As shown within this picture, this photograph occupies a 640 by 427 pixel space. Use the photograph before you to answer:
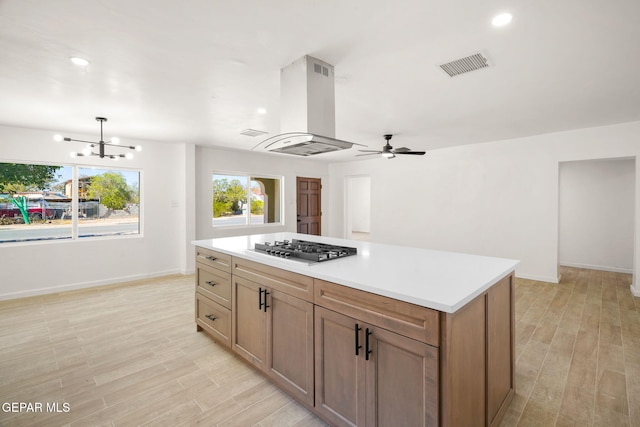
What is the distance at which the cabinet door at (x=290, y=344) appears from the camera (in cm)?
185

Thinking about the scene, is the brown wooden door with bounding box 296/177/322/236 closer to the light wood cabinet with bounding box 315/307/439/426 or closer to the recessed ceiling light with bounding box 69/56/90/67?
the recessed ceiling light with bounding box 69/56/90/67

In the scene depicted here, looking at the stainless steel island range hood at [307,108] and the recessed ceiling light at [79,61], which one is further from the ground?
the recessed ceiling light at [79,61]

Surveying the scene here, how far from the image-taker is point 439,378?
1272 mm

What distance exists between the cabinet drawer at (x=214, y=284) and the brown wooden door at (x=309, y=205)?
5.01 m

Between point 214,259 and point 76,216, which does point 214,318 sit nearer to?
point 214,259

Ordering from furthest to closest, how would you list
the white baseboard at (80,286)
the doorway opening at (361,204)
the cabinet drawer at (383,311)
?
the doorway opening at (361,204) < the white baseboard at (80,286) < the cabinet drawer at (383,311)

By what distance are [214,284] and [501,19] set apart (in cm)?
297

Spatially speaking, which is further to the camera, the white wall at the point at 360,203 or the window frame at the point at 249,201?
the white wall at the point at 360,203

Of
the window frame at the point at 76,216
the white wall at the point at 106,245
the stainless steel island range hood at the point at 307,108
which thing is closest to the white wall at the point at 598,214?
the stainless steel island range hood at the point at 307,108

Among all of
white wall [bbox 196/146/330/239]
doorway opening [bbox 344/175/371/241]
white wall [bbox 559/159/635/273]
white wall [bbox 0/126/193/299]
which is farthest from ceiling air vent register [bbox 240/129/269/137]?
doorway opening [bbox 344/175/371/241]

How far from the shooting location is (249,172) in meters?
6.84

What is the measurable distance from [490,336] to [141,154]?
573cm

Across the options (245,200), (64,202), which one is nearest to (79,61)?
(64,202)

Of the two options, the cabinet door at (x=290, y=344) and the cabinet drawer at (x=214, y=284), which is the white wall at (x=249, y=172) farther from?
the cabinet door at (x=290, y=344)
